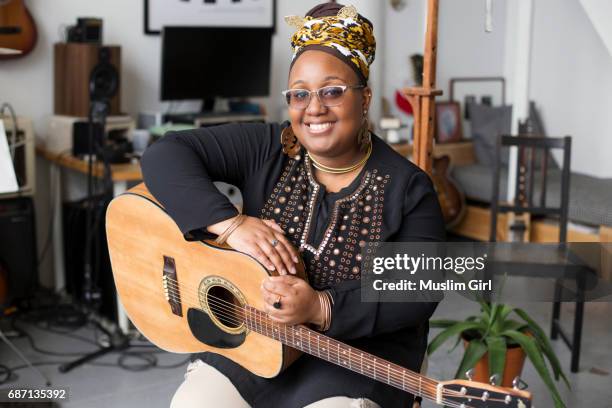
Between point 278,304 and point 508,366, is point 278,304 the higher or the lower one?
the higher one

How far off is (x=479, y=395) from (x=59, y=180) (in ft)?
9.96

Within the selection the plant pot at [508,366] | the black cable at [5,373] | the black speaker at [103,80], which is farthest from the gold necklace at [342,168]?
the black speaker at [103,80]

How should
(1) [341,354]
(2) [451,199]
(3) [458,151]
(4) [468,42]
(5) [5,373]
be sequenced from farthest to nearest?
(4) [468,42], (3) [458,151], (2) [451,199], (5) [5,373], (1) [341,354]

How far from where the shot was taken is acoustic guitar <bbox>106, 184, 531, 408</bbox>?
4.99 ft

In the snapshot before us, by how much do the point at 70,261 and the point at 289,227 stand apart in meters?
2.46

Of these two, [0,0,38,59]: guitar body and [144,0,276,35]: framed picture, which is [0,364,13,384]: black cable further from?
[144,0,276,35]: framed picture

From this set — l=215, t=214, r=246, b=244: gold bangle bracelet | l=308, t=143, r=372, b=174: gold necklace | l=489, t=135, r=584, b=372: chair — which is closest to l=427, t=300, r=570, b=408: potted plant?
l=489, t=135, r=584, b=372: chair

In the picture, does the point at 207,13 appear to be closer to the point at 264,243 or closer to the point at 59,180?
the point at 59,180

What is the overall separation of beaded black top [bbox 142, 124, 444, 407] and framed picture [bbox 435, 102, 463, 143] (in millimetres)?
3743

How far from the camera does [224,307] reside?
1750 mm

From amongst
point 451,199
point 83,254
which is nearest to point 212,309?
point 83,254

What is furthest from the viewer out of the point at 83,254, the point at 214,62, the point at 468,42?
the point at 468,42

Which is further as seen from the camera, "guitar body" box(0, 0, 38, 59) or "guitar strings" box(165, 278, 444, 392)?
"guitar body" box(0, 0, 38, 59)

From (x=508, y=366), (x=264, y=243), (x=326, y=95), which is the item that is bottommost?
(x=508, y=366)
